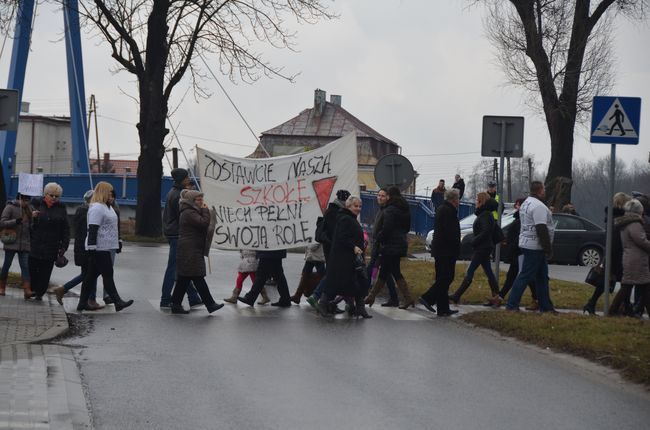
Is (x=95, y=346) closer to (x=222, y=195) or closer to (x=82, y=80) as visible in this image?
(x=222, y=195)

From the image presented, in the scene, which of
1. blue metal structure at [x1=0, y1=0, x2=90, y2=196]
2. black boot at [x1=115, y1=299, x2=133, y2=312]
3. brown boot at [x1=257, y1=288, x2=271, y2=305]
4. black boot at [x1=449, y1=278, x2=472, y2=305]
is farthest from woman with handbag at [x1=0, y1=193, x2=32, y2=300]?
blue metal structure at [x1=0, y1=0, x2=90, y2=196]

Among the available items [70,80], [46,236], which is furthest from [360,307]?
[70,80]

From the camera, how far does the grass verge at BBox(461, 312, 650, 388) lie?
35.9 feet

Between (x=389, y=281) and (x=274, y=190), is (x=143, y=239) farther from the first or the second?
(x=389, y=281)

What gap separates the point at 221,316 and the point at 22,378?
5.88 metres

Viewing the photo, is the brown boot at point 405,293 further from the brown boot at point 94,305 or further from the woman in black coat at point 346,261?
the brown boot at point 94,305

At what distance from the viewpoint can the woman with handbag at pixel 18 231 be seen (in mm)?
15852

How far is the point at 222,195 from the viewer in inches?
695

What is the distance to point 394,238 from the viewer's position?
52.9 feet

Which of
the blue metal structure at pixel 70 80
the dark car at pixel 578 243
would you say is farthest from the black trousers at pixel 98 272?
the blue metal structure at pixel 70 80

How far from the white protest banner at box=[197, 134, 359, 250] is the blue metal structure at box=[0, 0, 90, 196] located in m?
19.1

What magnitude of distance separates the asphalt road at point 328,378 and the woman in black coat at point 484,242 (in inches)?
88.2

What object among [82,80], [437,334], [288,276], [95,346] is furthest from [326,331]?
[82,80]

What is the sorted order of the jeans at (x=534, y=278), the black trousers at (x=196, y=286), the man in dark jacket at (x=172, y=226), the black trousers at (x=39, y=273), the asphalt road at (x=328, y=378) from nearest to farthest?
the asphalt road at (x=328, y=378) < the black trousers at (x=196, y=286) < the jeans at (x=534, y=278) < the man in dark jacket at (x=172, y=226) < the black trousers at (x=39, y=273)
